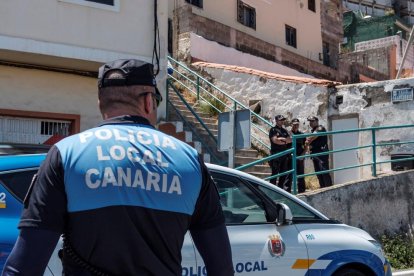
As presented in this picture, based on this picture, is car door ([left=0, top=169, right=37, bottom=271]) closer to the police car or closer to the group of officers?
the police car

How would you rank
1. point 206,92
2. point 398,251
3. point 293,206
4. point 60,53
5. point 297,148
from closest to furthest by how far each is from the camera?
point 293,206
point 398,251
point 60,53
point 297,148
point 206,92

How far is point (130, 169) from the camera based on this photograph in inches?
73.9

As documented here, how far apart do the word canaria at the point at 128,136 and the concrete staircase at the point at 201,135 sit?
8473mm

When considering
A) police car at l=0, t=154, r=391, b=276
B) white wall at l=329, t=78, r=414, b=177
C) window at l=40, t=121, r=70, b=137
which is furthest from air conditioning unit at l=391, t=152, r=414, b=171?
window at l=40, t=121, r=70, b=137

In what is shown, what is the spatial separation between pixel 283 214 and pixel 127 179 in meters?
2.82

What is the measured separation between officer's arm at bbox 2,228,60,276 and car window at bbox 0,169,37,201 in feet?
5.67

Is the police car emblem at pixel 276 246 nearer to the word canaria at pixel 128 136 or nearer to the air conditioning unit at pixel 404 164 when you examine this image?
the word canaria at pixel 128 136

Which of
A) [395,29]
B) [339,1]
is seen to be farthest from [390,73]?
[395,29]

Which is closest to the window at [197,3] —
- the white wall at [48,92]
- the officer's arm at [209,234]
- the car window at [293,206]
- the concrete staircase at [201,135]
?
the concrete staircase at [201,135]

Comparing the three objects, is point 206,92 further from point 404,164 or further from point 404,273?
point 404,273

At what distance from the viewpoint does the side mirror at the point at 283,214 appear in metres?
4.49

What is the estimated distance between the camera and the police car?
435cm

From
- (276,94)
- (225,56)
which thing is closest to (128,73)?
(276,94)

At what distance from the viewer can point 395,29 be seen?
3472 cm
